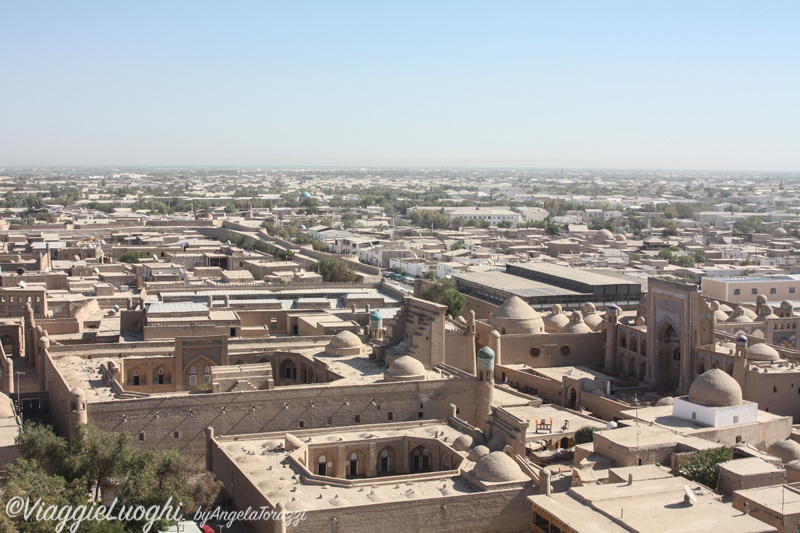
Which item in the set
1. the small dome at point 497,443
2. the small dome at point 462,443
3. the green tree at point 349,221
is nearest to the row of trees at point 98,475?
the small dome at point 462,443

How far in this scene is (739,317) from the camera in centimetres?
3581

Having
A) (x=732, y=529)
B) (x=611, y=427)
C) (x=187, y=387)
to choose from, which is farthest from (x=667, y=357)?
(x=187, y=387)

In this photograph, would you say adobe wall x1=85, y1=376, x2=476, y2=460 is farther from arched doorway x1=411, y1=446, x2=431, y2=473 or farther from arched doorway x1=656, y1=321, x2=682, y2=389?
arched doorway x1=656, y1=321, x2=682, y2=389

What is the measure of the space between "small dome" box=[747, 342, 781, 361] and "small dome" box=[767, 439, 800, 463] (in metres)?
4.99

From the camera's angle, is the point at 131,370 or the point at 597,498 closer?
the point at 597,498

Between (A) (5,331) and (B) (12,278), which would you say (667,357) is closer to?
(A) (5,331)

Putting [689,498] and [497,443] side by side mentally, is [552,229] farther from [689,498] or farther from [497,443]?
[689,498]

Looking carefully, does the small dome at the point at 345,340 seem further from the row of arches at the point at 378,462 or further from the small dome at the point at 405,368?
the row of arches at the point at 378,462

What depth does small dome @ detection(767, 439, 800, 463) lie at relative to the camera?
947 inches

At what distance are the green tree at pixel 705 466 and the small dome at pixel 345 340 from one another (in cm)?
1182

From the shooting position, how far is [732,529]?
18203 millimetres

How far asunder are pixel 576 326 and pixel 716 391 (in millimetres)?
10614

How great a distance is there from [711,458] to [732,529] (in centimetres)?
431

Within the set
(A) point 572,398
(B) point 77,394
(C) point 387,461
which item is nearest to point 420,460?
(C) point 387,461
